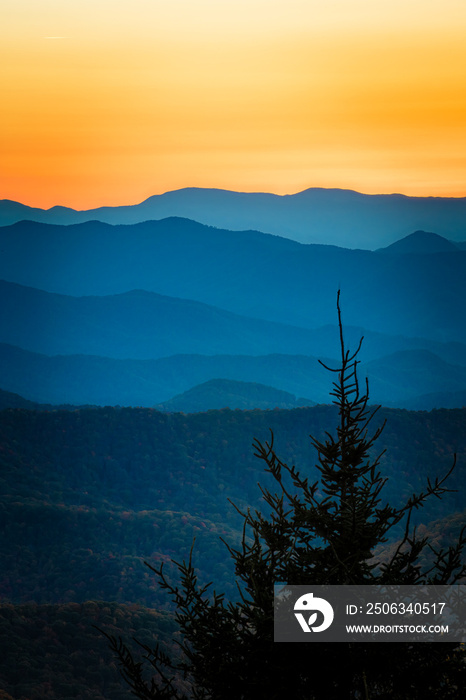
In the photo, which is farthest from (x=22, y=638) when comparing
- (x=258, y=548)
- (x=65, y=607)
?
(x=258, y=548)

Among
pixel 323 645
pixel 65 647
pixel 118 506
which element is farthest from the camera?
pixel 118 506

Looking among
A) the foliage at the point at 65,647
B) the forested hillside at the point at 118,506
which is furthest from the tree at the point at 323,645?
the forested hillside at the point at 118,506

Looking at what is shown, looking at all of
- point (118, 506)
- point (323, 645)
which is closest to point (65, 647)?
point (323, 645)

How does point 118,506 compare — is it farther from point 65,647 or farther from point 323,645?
point 323,645

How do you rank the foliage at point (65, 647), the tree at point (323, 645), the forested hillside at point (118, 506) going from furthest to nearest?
the forested hillside at point (118, 506) → the foliage at point (65, 647) → the tree at point (323, 645)

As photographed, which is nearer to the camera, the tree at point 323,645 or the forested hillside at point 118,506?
the tree at point 323,645

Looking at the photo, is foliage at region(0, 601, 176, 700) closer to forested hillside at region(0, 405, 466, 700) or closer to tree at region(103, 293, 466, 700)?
forested hillside at region(0, 405, 466, 700)

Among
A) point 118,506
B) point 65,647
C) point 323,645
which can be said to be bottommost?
point 65,647

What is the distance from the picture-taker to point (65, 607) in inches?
2138

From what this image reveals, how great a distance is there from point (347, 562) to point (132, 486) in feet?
395

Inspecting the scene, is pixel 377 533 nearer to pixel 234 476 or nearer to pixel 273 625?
pixel 273 625

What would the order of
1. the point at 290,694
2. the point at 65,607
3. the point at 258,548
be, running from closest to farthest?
the point at 290,694 → the point at 258,548 → the point at 65,607

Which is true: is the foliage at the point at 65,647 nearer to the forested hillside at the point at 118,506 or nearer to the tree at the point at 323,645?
the forested hillside at the point at 118,506

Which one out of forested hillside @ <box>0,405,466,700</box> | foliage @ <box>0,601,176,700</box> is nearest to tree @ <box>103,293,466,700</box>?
foliage @ <box>0,601,176,700</box>
